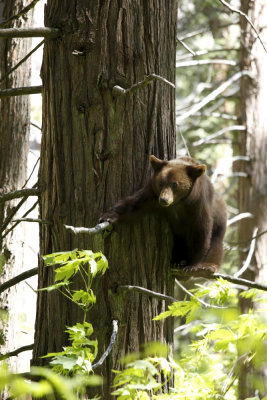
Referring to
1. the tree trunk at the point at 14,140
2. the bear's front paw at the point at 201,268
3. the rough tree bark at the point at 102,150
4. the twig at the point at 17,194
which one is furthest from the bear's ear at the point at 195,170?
the tree trunk at the point at 14,140

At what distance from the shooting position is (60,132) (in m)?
3.50

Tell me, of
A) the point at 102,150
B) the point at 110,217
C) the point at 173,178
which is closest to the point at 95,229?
the point at 110,217

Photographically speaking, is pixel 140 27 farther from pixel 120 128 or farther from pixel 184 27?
pixel 184 27

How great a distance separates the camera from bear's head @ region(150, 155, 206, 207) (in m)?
3.75

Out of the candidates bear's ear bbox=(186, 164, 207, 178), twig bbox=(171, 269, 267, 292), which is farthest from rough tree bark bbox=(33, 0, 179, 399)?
bear's ear bbox=(186, 164, 207, 178)

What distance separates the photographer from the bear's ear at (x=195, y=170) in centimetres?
446

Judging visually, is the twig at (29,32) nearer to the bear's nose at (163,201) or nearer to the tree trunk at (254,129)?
the bear's nose at (163,201)

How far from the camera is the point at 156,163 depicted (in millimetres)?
3711

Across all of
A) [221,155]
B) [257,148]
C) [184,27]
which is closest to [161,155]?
[257,148]

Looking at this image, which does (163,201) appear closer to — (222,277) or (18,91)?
(222,277)

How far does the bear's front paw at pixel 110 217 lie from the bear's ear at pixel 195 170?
1.26 metres

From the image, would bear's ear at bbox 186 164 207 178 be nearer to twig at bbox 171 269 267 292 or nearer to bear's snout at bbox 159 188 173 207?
bear's snout at bbox 159 188 173 207

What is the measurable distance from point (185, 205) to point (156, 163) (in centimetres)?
89

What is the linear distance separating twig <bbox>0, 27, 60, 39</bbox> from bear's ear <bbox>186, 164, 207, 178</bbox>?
157 cm
